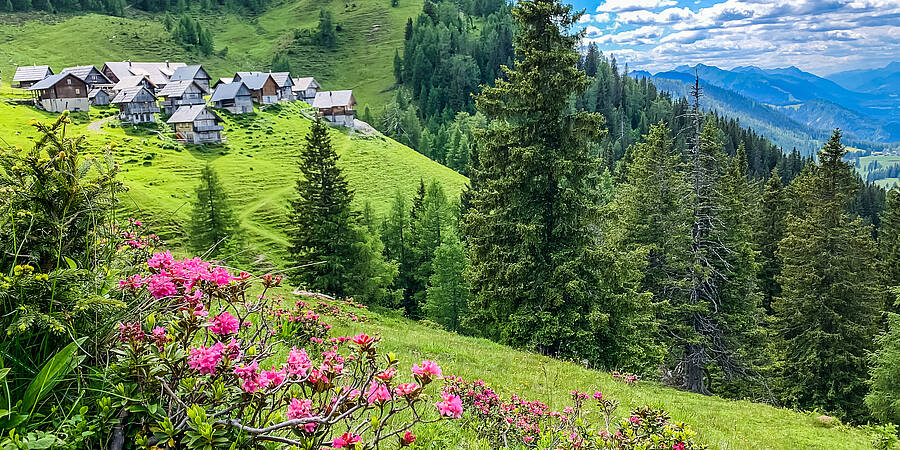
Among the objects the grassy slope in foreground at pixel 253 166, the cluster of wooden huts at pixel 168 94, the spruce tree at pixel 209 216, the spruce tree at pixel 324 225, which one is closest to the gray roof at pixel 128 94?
the cluster of wooden huts at pixel 168 94

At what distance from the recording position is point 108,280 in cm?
288

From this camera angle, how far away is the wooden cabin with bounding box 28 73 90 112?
71.2 m

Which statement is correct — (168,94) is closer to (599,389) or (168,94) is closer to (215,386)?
(599,389)

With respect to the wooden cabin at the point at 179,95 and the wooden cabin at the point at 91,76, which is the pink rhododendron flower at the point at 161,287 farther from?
the wooden cabin at the point at 91,76

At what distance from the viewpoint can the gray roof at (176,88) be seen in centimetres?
7900

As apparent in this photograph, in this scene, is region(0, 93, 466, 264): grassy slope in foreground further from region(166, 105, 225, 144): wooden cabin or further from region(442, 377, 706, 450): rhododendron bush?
region(442, 377, 706, 450): rhododendron bush

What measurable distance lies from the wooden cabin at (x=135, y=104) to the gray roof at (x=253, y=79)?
62.9ft

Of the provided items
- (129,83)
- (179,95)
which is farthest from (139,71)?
(179,95)

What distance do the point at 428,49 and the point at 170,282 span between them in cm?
15149

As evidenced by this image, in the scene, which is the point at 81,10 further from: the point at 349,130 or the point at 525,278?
the point at 525,278

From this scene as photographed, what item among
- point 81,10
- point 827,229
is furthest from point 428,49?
point 827,229

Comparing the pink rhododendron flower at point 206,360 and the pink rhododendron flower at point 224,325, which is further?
the pink rhododendron flower at point 224,325

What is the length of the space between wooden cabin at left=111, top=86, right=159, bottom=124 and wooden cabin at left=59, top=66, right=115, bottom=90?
12273mm

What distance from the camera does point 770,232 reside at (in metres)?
46.6
